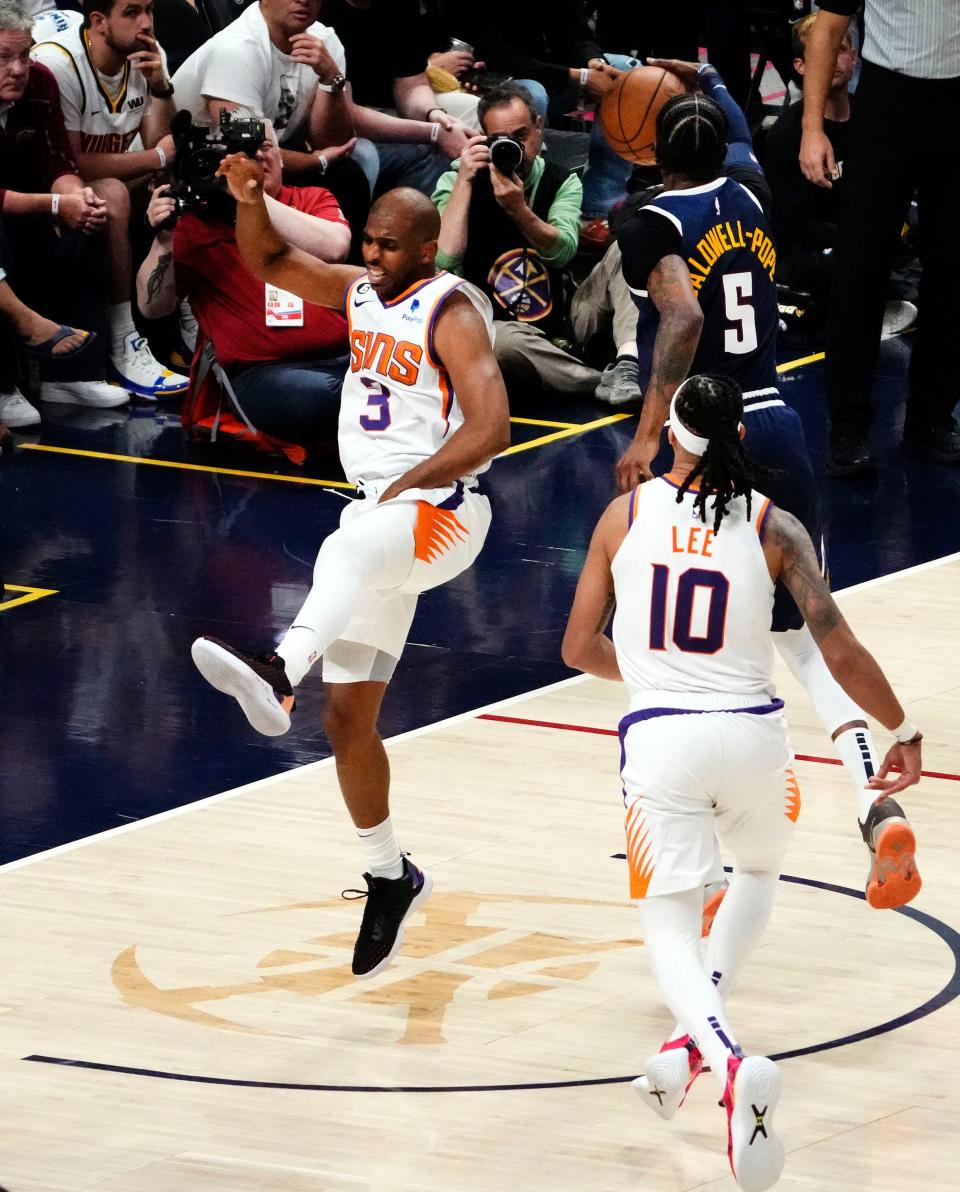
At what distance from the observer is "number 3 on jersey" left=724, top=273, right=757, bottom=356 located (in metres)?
6.23

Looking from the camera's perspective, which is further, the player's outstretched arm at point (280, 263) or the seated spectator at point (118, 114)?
the seated spectator at point (118, 114)

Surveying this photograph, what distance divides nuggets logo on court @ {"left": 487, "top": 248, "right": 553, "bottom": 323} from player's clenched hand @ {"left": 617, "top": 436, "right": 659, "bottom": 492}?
546cm

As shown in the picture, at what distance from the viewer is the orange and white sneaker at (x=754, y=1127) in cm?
394

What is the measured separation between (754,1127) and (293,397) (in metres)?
6.47

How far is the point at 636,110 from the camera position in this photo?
9695mm

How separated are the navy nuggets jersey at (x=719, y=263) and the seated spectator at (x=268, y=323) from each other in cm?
391

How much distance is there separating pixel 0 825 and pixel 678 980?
2615 mm

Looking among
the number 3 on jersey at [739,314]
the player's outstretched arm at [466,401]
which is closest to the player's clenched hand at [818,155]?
the number 3 on jersey at [739,314]

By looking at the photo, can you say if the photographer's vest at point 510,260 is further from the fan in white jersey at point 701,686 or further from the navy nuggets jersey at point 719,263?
the fan in white jersey at point 701,686

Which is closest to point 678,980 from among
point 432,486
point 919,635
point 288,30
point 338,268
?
point 432,486

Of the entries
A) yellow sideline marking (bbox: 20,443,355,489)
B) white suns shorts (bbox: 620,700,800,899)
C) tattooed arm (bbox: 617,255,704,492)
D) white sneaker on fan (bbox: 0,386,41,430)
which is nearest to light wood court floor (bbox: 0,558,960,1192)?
white suns shorts (bbox: 620,700,800,899)

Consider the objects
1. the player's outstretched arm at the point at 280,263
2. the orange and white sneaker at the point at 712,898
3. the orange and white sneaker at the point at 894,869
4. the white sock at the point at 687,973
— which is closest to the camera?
the white sock at the point at 687,973

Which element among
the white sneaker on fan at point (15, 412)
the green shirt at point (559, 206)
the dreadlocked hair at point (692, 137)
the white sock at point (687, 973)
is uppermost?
the dreadlocked hair at point (692, 137)

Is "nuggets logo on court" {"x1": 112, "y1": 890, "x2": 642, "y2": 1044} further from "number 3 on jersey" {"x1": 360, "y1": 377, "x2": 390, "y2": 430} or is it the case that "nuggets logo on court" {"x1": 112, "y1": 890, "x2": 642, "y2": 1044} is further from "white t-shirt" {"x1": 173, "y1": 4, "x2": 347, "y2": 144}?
"white t-shirt" {"x1": 173, "y1": 4, "x2": 347, "y2": 144}
